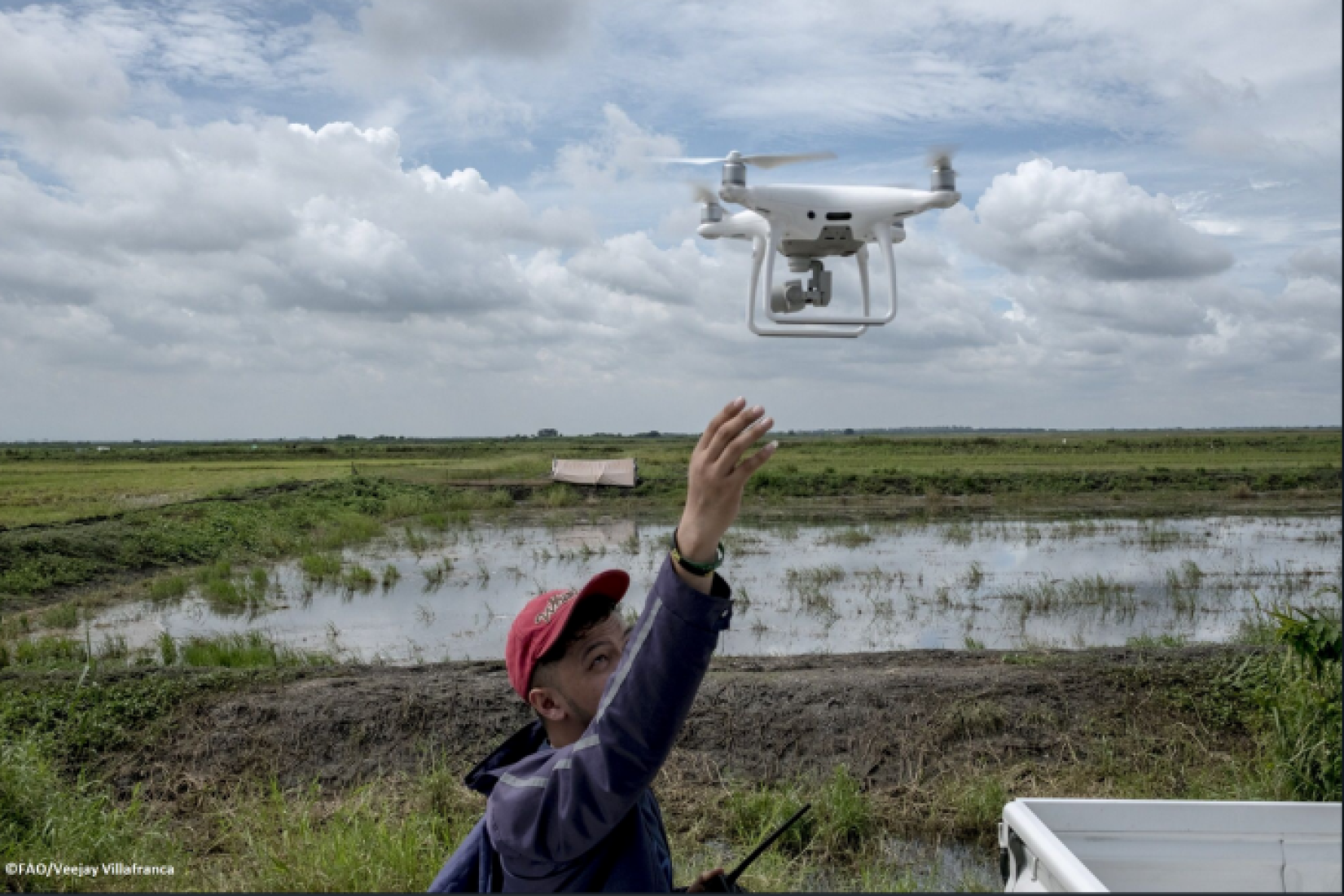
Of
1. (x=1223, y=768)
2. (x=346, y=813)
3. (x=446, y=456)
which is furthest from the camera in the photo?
(x=446, y=456)

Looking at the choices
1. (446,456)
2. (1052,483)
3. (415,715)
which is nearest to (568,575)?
(415,715)

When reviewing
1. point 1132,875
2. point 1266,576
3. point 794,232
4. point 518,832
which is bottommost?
point 1266,576

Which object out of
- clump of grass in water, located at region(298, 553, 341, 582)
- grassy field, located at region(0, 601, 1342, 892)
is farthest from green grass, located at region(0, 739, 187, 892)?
clump of grass in water, located at region(298, 553, 341, 582)

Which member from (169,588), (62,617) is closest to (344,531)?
(169,588)

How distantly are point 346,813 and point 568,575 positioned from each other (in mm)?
10122

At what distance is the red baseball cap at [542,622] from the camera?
1.57 metres

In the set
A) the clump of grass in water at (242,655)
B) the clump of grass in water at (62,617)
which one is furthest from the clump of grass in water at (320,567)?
the clump of grass in water at (242,655)

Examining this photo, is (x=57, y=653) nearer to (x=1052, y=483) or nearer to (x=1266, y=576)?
(x=1266, y=576)

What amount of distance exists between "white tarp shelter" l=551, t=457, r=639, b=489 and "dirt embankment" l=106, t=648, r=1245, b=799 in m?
23.4

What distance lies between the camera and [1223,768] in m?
5.79

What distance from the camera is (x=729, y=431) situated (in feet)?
4.13

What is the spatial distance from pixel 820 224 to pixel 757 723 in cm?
483

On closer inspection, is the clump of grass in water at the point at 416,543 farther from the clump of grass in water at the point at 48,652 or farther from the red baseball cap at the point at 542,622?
the red baseball cap at the point at 542,622

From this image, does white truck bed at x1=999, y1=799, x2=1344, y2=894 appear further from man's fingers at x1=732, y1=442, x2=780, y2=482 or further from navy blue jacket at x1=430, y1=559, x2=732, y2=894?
man's fingers at x1=732, y1=442, x2=780, y2=482
